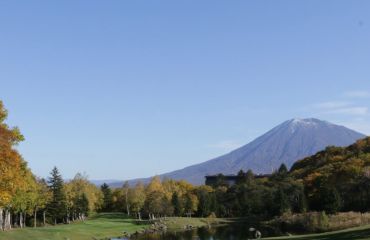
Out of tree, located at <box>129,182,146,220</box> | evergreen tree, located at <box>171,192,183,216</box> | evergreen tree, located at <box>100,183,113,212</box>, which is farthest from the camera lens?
evergreen tree, located at <box>100,183,113,212</box>

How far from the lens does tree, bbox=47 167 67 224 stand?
10395 centimetres

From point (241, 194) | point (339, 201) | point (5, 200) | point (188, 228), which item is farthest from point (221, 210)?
point (5, 200)

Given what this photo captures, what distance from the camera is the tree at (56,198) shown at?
4093 inches

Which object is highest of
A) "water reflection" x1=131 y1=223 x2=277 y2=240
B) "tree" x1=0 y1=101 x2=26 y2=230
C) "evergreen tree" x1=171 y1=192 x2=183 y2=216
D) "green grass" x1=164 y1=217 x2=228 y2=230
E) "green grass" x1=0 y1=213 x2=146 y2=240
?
"tree" x1=0 y1=101 x2=26 y2=230

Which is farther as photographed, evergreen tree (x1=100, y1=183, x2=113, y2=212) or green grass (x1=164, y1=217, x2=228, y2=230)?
evergreen tree (x1=100, y1=183, x2=113, y2=212)

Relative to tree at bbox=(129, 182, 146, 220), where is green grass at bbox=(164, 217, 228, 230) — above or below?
below

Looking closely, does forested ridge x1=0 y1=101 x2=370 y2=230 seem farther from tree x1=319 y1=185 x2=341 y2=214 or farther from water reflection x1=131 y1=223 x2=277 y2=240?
water reflection x1=131 y1=223 x2=277 y2=240

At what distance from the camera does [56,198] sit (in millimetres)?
104062

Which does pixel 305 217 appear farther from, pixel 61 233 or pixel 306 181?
pixel 306 181

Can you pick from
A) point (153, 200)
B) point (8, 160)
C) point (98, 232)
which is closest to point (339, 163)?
point (153, 200)

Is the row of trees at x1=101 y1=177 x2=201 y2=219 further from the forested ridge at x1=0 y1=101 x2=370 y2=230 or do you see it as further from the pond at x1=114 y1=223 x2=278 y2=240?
the pond at x1=114 y1=223 x2=278 y2=240

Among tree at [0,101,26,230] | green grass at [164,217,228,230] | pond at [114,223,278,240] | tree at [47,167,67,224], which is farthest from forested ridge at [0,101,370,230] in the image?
tree at [0,101,26,230]

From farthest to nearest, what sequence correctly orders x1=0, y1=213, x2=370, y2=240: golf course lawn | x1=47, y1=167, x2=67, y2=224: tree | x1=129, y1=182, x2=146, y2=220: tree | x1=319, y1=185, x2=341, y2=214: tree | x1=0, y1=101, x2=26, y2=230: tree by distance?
x1=129, y1=182, x2=146, y2=220: tree < x1=47, y1=167, x2=67, y2=224: tree < x1=319, y1=185, x2=341, y2=214: tree < x1=0, y1=213, x2=370, y2=240: golf course lawn < x1=0, y1=101, x2=26, y2=230: tree

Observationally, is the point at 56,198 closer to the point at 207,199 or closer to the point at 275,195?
the point at 207,199
